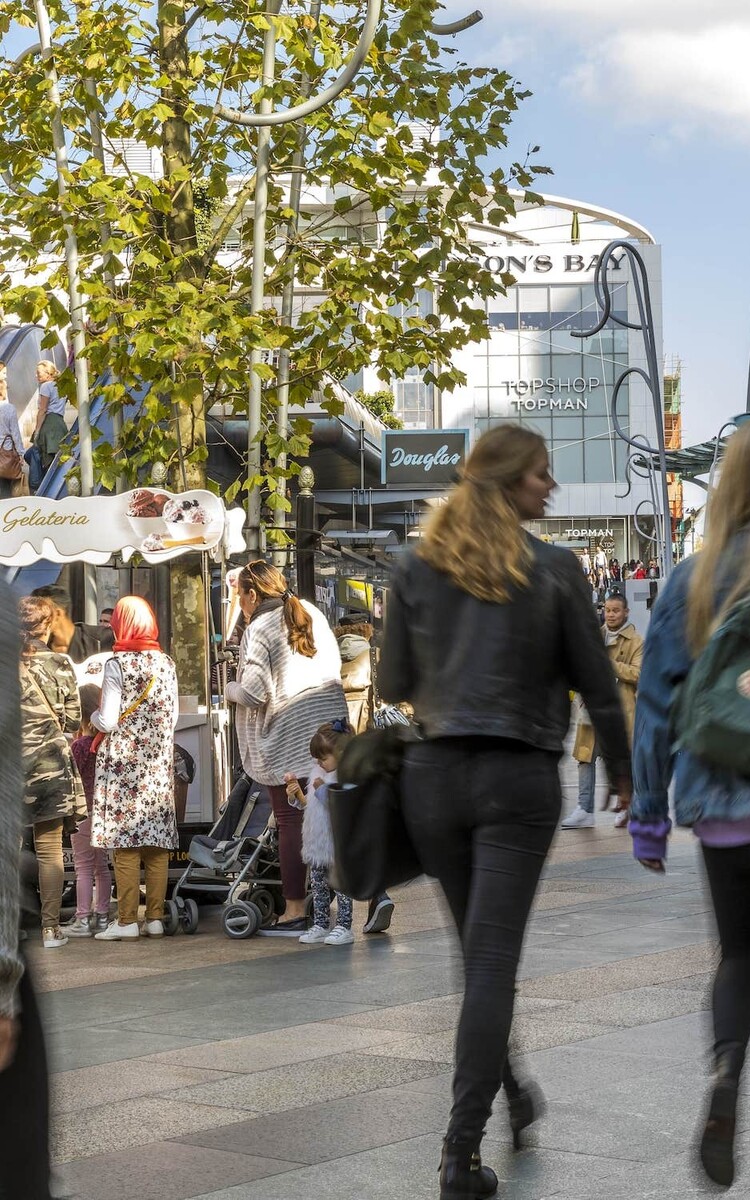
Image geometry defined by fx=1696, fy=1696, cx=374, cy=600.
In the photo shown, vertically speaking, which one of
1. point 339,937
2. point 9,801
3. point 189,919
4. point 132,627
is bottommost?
point 189,919

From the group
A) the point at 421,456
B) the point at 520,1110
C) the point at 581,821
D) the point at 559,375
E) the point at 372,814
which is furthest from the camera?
the point at 559,375

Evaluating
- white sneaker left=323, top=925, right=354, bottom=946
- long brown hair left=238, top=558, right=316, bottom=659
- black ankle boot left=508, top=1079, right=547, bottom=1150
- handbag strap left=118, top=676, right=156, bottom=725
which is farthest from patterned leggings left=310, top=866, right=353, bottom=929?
black ankle boot left=508, top=1079, right=547, bottom=1150

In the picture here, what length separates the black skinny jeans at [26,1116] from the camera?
2.44 metres

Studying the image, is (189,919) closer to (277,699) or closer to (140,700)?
(140,700)

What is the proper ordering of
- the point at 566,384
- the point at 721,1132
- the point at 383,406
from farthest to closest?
the point at 566,384 < the point at 383,406 < the point at 721,1132

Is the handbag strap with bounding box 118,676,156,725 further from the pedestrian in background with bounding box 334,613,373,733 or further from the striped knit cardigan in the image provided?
the pedestrian in background with bounding box 334,613,373,733

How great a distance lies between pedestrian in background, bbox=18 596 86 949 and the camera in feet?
30.5

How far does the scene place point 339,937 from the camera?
9000 mm

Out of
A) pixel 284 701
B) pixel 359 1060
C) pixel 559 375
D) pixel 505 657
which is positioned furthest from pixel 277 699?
pixel 559 375

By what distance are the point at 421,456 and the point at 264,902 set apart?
1392 centimetres

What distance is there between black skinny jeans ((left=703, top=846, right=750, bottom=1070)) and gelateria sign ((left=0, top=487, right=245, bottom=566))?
7.12 m

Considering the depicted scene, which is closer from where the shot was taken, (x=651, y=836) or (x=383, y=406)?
(x=651, y=836)

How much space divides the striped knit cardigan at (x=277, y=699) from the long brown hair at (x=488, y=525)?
530cm

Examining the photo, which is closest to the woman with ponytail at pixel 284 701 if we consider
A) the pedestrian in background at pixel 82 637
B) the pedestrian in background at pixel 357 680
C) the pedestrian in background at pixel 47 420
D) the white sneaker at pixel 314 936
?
the white sneaker at pixel 314 936
